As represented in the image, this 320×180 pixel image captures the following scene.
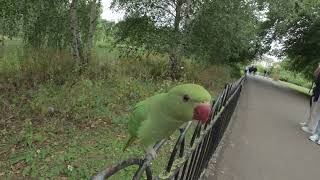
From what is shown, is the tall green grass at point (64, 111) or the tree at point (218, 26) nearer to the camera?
the tall green grass at point (64, 111)

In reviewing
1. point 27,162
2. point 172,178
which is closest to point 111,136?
point 27,162

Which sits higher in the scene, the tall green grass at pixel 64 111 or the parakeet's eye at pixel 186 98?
the parakeet's eye at pixel 186 98

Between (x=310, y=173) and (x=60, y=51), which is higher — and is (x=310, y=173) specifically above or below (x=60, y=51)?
below

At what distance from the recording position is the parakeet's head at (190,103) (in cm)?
180

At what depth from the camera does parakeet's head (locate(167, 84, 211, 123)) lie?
5.90ft

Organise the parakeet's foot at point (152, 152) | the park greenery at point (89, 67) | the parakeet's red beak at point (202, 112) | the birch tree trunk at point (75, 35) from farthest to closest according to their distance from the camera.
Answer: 1. the birch tree trunk at point (75, 35)
2. the park greenery at point (89, 67)
3. the parakeet's foot at point (152, 152)
4. the parakeet's red beak at point (202, 112)

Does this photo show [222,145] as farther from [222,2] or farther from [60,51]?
[222,2]

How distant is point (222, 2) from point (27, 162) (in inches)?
439

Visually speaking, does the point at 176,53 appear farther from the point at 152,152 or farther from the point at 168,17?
the point at 152,152

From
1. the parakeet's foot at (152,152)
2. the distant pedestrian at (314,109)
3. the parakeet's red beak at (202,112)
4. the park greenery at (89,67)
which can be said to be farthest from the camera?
the distant pedestrian at (314,109)

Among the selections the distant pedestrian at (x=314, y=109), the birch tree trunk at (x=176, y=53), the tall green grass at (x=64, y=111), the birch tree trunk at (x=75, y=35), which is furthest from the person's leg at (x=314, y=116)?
the birch tree trunk at (x=75, y=35)

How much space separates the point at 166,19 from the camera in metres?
16.6

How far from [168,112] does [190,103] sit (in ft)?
0.45

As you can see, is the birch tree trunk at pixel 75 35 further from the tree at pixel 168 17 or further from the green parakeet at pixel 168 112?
the green parakeet at pixel 168 112
